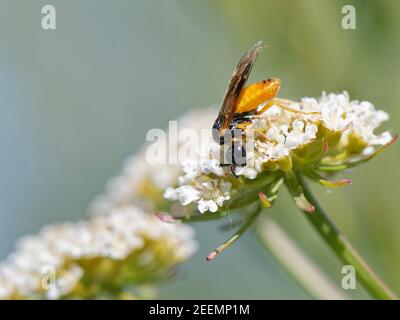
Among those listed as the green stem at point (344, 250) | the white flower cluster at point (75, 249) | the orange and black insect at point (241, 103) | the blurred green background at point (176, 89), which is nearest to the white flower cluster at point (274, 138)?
the orange and black insect at point (241, 103)

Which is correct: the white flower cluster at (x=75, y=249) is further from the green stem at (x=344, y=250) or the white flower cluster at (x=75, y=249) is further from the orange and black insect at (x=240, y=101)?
the green stem at (x=344, y=250)

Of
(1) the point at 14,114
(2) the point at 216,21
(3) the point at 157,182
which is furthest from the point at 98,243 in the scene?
(1) the point at 14,114

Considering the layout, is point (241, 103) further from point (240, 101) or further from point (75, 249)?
point (75, 249)

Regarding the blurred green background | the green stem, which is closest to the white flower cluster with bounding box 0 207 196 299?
the blurred green background

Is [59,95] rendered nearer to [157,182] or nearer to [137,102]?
[137,102]

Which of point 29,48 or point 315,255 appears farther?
point 29,48

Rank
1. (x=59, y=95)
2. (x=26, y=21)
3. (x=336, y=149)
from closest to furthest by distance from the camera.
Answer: (x=336, y=149) → (x=26, y=21) → (x=59, y=95)
